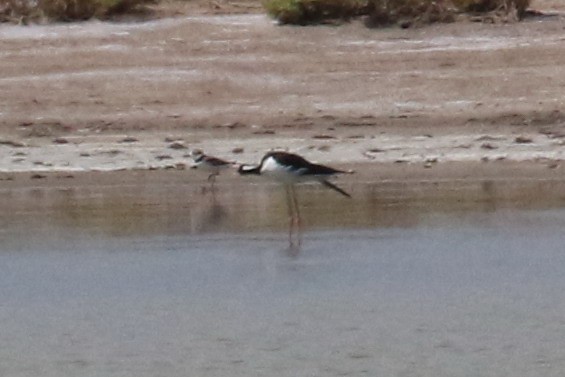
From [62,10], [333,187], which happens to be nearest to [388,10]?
[62,10]

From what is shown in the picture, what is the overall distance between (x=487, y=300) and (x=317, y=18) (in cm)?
856

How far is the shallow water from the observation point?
9266mm

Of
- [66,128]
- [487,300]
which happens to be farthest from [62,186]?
[487,300]

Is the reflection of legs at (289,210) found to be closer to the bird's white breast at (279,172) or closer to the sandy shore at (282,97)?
the bird's white breast at (279,172)

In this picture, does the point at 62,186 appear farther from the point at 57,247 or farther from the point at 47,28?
the point at 47,28

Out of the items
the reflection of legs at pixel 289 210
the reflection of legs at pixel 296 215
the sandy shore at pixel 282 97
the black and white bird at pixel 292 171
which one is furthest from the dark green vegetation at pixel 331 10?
the black and white bird at pixel 292 171

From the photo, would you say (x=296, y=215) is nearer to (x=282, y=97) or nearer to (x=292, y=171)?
(x=292, y=171)

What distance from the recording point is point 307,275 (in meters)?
11.1

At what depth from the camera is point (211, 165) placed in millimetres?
14031

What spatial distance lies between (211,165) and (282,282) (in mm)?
3194

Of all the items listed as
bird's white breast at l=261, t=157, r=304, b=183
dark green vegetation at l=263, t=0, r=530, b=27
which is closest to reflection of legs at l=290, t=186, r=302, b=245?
bird's white breast at l=261, t=157, r=304, b=183

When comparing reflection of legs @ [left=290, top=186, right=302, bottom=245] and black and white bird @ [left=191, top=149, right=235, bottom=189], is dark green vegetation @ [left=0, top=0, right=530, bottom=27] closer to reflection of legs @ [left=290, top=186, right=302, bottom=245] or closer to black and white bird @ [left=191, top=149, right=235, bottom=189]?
black and white bird @ [left=191, top=149, right=235, bottom=189]

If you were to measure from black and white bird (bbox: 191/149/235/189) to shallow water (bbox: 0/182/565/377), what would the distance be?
0.69 feet

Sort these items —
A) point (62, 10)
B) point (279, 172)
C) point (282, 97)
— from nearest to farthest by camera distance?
point (279, 172), point (282, 97), point (62, 10)
